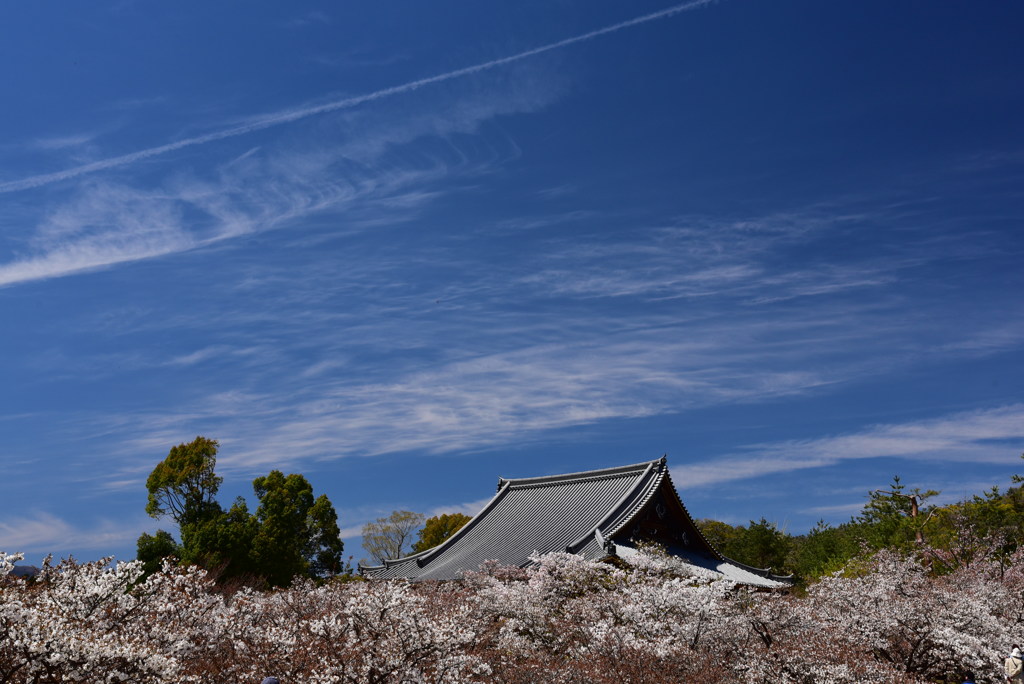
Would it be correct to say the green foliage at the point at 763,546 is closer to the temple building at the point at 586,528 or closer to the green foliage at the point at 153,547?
the temple building at the point at 586,528

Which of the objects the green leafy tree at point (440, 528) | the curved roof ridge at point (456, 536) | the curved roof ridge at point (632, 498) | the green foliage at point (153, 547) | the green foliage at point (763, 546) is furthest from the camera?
the green leafy tree at point (440, 528)

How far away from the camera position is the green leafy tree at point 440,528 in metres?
50.6

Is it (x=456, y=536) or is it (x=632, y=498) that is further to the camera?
(x=456, y=536)

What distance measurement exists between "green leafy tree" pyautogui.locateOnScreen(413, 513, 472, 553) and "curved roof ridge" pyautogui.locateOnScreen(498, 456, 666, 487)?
1431cm

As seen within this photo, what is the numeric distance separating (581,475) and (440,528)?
65.7 feet

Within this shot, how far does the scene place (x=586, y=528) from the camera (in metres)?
28.9

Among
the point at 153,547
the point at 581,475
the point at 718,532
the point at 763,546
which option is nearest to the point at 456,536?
the point at 581,475

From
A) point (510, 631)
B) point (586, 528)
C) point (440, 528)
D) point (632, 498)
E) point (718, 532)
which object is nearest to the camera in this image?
point (510, 631)

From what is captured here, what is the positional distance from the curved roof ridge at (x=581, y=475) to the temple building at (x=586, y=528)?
0.04 metres

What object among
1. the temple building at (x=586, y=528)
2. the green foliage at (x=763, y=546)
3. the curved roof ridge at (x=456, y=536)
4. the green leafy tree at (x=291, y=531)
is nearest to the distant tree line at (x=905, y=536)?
the green foliage at (x=763, y=546)

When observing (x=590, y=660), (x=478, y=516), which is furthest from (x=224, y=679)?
(x=478, y=516)

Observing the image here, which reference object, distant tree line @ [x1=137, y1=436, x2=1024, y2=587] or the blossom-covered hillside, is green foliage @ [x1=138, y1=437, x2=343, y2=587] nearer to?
distant tree line @ [x1=137, y1=436, x2=1024, y2=587]

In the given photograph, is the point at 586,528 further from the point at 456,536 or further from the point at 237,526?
the point at 237,526

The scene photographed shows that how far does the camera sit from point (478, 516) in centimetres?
3612
